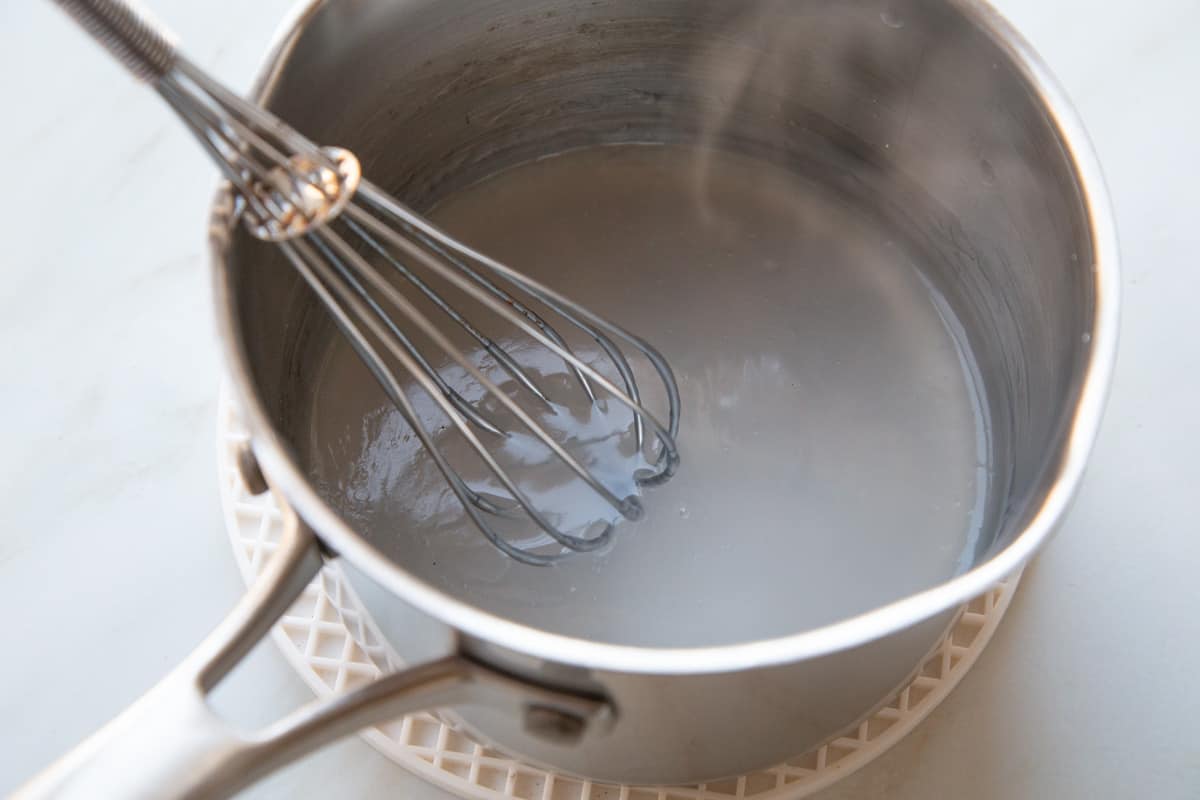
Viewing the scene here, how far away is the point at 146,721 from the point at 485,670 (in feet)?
0.42

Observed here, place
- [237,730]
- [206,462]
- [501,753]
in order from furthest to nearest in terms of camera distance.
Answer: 1. [206,462]
2. [501,753]
3. [237,730]

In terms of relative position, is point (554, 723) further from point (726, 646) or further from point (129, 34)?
point (129, 34)

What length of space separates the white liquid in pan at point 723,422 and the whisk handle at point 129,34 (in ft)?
1.12

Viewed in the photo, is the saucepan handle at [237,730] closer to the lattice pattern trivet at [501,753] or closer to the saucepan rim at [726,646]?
the saucepan rim at [726,646]

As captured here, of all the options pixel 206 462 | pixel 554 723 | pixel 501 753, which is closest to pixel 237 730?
pixel 554 723

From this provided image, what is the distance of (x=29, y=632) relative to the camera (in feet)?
2.13

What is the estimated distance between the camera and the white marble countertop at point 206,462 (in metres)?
0.62

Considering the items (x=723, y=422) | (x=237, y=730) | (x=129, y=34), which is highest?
(x=723, y=422)

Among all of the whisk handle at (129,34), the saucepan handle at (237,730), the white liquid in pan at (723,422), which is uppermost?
the white liquid in pan at (723,422)

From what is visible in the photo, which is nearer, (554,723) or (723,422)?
(554,723)

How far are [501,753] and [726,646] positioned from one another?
21cm

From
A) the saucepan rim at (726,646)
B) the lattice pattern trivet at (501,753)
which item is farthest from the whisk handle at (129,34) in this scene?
the lattice pattern trivet at (501,753)

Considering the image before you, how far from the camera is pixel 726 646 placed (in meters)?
0.44

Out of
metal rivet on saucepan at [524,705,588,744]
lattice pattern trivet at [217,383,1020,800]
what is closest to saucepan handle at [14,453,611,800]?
metal rivet on saucepan at [524,705,588,744]
